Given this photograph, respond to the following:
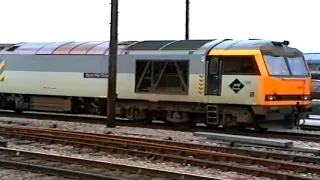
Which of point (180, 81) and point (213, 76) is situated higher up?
point (213, 76)

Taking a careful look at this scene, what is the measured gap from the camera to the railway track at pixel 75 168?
9.47 meters

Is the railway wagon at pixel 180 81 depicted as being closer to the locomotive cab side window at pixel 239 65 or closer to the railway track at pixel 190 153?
the locomotive cab side window at pixel 239 65

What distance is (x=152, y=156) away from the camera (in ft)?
38.7

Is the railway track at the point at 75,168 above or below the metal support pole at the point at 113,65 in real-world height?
below

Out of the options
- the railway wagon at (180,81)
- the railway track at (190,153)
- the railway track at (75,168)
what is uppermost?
the railway wagon at (180,81)

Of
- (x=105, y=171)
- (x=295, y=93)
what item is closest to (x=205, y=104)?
(x=295, y=93)

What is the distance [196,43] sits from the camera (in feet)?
62.5

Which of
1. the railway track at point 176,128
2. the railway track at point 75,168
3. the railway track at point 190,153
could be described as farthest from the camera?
the railway track at point 176,128

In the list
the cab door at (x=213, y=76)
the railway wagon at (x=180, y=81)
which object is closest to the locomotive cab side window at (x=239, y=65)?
the railway wagon at (x=180, y=81)

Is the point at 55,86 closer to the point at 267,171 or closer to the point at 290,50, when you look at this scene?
the point at 290,50

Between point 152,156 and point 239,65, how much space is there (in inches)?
264

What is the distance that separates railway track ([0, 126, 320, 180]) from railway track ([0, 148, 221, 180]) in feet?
4.41

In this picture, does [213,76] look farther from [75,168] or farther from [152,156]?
A: [75,168]

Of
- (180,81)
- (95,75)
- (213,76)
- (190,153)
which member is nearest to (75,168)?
(190,153)
